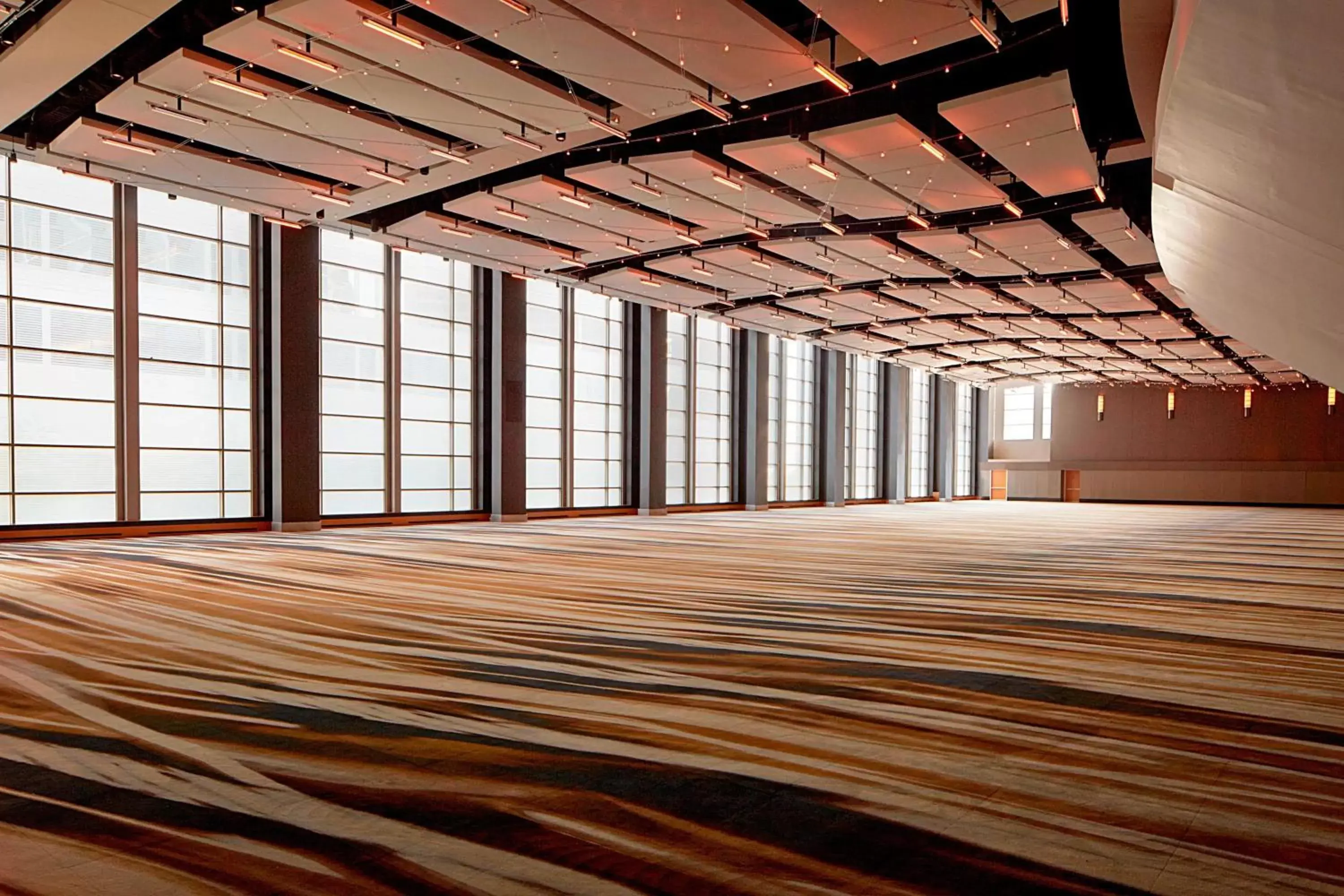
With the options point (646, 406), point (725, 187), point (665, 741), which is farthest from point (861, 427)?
point (665, 741)

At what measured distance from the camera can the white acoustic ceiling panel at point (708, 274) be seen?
21.2 metres

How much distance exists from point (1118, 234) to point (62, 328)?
64.3 ft

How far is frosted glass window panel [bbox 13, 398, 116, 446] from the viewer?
16.1 meters

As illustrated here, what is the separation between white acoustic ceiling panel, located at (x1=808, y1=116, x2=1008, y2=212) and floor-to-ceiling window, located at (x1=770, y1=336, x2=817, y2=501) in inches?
686

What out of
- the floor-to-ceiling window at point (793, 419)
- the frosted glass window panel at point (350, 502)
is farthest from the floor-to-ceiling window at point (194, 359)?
the floor-to-ceiling window at point (793, 419)

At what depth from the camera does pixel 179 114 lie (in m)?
12.6

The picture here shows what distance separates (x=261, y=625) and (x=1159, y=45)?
10579 millimetres

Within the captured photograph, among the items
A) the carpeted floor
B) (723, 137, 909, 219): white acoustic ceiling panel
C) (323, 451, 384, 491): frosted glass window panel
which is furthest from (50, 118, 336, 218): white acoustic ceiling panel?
(723, 137, 909, 219): white acoustic ceiling panel

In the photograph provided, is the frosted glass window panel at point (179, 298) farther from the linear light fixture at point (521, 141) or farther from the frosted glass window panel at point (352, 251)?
the linear light fixture at point (521, 141)

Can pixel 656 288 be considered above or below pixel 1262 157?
above

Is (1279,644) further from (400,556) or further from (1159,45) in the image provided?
(400,556)

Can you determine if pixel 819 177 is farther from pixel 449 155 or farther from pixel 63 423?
pixel 63 423

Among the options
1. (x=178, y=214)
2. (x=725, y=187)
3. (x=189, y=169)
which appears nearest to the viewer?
(x=189, y=169)

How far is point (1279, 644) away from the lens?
22.5ft
